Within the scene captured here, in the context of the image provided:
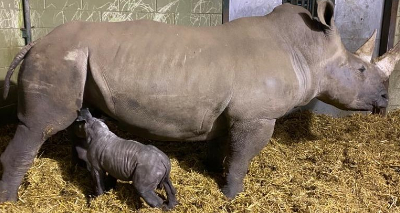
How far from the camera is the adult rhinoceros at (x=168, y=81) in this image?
127 inches

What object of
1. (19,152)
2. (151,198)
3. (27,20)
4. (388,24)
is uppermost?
(27,20)

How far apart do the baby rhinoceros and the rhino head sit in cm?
161

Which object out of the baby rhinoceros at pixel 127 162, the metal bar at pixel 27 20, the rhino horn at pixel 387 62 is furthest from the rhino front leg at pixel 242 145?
the metal bar at pixel 27 20

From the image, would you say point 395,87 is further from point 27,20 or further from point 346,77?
point 27,20

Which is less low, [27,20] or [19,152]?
[27,20]

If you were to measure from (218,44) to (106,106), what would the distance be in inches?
41.3

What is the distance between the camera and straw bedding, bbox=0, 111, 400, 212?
3285mm

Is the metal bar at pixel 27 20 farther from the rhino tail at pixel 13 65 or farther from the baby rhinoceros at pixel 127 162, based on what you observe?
the baby rhinoceros at pixel 127 162

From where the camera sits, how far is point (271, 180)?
12.1 ft

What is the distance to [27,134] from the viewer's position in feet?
10.7

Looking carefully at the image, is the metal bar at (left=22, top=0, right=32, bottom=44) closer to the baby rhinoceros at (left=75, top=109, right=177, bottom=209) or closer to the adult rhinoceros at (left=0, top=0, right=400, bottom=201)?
the adult rhinoceros at (left=0, top=0, right=400, bottom=201)

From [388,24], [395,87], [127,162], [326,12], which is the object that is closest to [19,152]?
[127,162]

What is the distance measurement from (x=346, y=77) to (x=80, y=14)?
332 centimetres

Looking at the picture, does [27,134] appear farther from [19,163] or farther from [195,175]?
[195,175]
